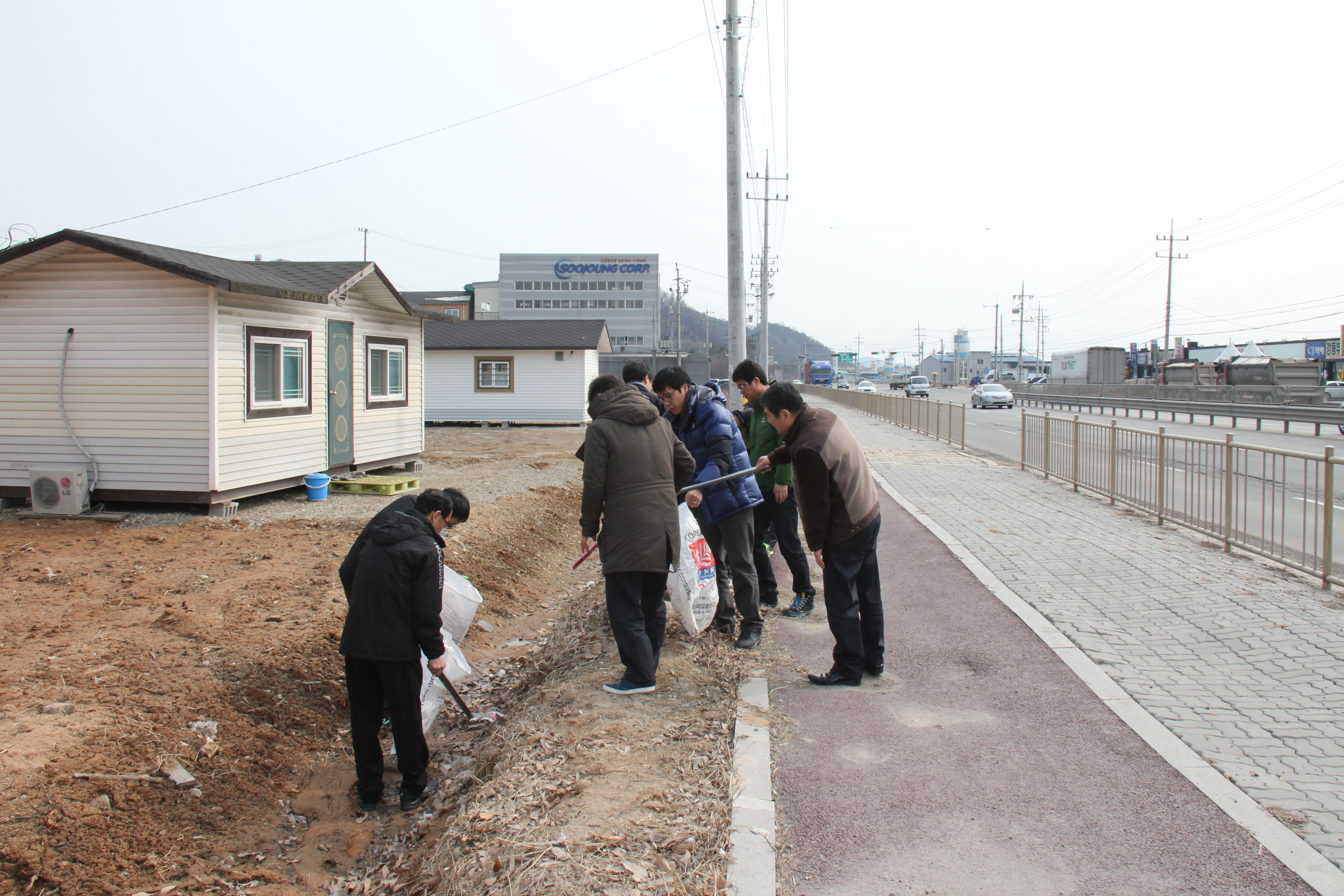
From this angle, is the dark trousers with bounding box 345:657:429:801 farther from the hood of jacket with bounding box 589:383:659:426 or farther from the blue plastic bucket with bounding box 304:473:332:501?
the blue plastic bucket with bounding box 304:473:332:501

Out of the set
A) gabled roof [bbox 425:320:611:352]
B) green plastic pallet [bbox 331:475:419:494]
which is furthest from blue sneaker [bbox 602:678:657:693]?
gabled roof [bbox 425:320:611:352]

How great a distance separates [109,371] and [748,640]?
899 centimetres

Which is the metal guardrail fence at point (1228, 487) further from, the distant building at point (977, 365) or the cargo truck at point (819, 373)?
the distant building at point (977, 365)

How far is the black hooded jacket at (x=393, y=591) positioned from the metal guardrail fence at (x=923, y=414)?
17144 mm

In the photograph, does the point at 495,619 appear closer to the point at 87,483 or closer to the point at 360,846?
the point at 360,846

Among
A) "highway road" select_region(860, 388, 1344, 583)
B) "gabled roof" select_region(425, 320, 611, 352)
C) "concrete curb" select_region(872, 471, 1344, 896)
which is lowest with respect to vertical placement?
"concrete curb" select_region(872, 471, 1344, 896)

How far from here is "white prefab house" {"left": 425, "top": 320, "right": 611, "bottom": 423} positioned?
1160 inches

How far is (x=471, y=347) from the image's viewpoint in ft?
96.6

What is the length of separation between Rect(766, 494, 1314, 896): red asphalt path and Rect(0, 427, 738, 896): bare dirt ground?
0.45 metres

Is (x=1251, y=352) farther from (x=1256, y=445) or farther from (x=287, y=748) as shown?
(x=287, y=748)

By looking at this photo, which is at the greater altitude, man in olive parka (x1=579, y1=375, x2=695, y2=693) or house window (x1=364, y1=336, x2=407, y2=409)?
house window (x1=364, y1=336, x2=407, y2=409)

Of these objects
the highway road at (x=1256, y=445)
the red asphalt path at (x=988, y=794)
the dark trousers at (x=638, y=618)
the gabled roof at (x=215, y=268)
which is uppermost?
the gabled roof at (x=215, y=268)

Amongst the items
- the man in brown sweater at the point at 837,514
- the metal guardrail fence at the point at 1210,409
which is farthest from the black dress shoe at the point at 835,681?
the metal guardrail fence at the point at 1210,409

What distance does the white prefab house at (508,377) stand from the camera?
2947 cm
